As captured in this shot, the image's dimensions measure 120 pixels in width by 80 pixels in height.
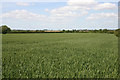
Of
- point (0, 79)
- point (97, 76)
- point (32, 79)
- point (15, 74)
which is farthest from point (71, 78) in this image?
point (0, 79)

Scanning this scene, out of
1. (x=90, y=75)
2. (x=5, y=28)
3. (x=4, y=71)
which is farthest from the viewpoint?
(x=5, y=28)

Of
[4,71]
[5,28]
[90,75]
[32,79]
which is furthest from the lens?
[5,28]

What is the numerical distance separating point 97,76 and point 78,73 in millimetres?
985

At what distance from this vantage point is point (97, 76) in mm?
7016

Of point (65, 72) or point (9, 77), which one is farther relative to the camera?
point (65, 72)

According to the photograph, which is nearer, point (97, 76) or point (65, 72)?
point (97, 76)

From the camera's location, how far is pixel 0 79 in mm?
6875

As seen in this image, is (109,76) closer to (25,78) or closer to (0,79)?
(25,78)

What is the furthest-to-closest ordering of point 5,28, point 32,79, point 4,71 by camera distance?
1. point 5,28
2. point 4,71
3. point 32,79

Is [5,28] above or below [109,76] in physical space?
above

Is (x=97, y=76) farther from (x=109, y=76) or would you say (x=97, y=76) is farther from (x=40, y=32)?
(x=40, y=32)

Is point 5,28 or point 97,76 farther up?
point 5,28

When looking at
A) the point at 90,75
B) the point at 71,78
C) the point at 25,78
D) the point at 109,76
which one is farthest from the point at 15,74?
the point at 109,76

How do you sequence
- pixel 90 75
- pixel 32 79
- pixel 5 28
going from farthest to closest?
pixel 5 28 < pixel 90 75 < pixel 32 79
